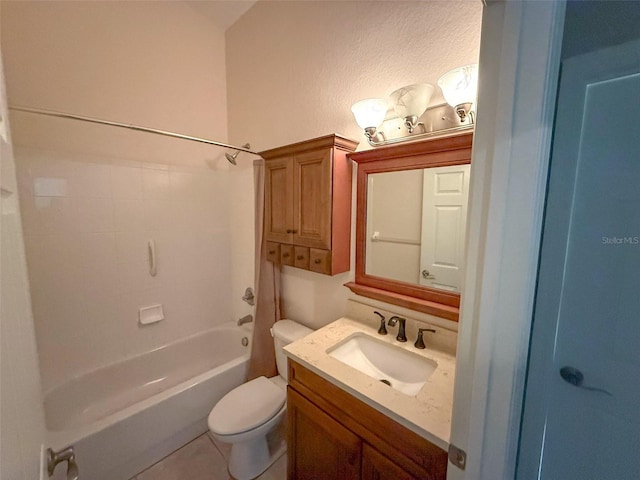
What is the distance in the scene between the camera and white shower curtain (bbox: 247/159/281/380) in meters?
1.77

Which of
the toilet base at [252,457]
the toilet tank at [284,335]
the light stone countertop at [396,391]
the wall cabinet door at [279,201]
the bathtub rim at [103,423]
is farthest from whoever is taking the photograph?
the toilet tank at [284,335]

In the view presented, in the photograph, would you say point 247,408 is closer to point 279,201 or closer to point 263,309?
point 263,309

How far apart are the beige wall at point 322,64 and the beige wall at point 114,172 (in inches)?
13.8

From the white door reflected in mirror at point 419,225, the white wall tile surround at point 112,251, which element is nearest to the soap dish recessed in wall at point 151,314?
the white wall tile surround at point 112,251

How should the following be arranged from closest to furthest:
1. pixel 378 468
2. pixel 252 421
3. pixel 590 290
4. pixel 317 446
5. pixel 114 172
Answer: pixel 590 290 → pixel 378 468 → pixel 317 446 → pixel 252 421 → pixel 114 172

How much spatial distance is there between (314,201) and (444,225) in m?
0.67

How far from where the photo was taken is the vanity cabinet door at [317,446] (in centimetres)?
96

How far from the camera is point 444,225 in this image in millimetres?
1140

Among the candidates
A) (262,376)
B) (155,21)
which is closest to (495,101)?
(262,376)

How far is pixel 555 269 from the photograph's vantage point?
614 millimetres

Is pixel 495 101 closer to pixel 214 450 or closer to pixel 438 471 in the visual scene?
pixel 438 471

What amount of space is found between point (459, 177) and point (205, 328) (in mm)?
2328

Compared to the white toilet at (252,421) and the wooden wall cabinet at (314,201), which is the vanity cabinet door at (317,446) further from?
the wooden wall cabinet at (314,201)

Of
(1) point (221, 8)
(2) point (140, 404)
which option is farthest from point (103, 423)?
(1) point (221, 8)
